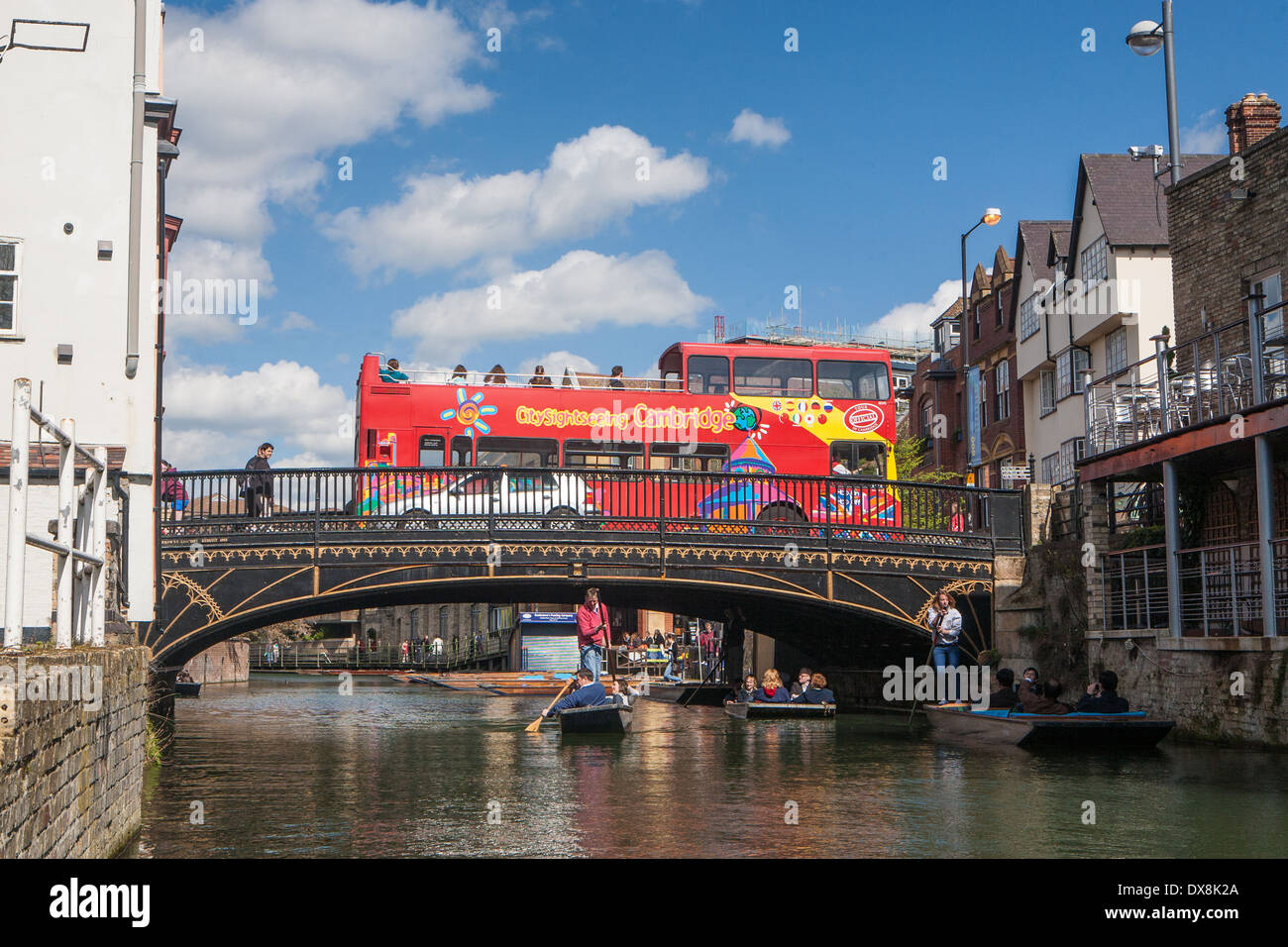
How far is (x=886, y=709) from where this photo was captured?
29.7 m

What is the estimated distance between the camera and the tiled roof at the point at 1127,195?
33.8 m

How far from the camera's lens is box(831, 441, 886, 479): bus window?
90.7 feet

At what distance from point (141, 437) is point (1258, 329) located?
45.4 ft

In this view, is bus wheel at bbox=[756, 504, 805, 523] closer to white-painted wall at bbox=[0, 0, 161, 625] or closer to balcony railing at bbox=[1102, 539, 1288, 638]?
balcony railing at bbox=[1102, 539, 1288, 638]

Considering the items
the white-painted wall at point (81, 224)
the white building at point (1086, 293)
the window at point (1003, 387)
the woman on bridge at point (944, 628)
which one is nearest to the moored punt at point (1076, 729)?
the woman on bridge at point (944, 628)

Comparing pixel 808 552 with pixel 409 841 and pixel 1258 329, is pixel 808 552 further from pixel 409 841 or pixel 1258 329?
pixel 409 841

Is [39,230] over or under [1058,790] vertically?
over

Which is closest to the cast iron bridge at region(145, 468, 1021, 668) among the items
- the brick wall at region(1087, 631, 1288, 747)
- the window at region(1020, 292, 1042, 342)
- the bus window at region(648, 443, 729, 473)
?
the bus window at region(648, 443, 729, 473)

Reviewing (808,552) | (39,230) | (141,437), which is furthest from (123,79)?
(808,552)

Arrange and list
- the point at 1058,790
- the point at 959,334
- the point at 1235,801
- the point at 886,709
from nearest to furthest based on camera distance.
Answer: the point at 1235,801
the point at 1058,790
the point at 886,709
the point at 959,334

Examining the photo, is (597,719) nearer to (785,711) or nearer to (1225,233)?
(785,711)

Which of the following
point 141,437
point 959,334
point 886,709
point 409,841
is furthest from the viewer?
point 959,334

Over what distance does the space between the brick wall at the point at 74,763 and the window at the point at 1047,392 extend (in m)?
32.7

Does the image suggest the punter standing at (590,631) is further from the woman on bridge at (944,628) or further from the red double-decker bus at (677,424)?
the woman on bridge at (944,628)
